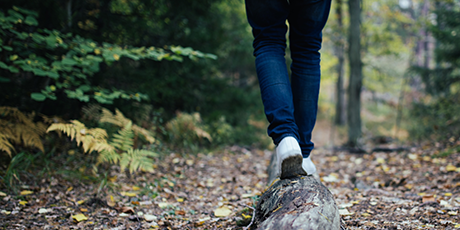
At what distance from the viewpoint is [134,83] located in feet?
11.4

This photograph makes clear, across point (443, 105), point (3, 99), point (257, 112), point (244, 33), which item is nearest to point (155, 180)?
point (3, 99)

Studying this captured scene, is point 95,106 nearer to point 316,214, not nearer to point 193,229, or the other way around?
point 193,229

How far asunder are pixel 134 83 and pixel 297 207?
285 cm

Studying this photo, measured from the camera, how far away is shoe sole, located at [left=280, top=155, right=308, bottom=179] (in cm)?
138

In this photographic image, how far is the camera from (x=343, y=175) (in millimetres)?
2863

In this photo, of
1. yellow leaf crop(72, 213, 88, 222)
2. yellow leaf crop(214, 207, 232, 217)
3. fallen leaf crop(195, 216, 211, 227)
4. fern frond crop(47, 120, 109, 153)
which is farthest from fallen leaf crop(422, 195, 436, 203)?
fern frond crop(47, 120, 109, 153)

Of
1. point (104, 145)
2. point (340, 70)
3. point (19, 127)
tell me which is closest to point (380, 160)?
point (104, 145)

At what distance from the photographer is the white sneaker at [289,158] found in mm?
1320

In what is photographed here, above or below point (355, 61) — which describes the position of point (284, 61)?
below

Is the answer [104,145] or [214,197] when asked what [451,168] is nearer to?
[214,197]

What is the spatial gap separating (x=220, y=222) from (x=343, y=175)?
5.85 feet

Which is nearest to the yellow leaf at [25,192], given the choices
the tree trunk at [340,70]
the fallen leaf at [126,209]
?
the fallen leaf at [126,209]

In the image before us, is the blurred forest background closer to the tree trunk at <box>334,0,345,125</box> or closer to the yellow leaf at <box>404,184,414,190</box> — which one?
the yellow leaf at <box>404,184,414,190</box>

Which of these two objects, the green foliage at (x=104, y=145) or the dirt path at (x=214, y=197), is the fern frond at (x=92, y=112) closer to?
the green foliage at (x=104, y=145)
